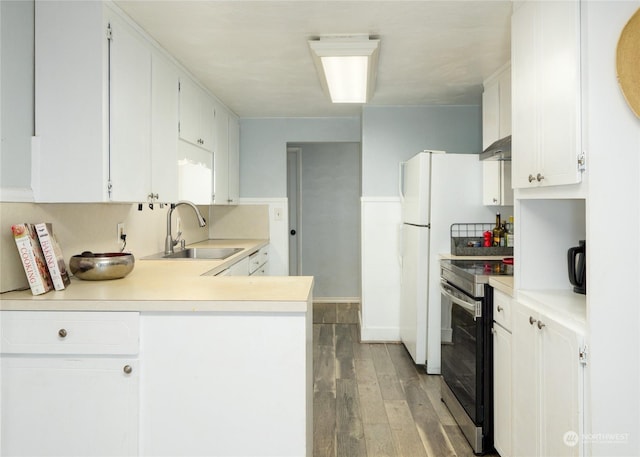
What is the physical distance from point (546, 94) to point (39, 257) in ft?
6.93

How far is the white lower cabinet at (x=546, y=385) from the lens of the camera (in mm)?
1505

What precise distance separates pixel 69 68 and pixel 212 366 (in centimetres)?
142

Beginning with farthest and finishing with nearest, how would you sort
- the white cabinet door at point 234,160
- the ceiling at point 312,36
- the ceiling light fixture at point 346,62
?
the white cabinet door at point 234,160 < the ceiling light fixture at point 346,62 < the ceiling at point 312,36

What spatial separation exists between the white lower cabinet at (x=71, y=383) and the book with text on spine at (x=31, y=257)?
0.47 feet

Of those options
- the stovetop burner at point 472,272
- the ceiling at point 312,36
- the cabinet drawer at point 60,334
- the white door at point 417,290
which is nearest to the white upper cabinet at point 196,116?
the ceiling at point 312,36

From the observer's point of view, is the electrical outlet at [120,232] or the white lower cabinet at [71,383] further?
the electrical outlet at [120,232]

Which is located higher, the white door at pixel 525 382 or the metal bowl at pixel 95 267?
the metal bowl at pixel 95 267

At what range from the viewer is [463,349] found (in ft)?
8.39

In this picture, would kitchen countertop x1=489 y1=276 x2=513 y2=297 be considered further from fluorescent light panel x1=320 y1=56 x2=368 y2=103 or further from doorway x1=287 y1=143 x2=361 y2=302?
→ doorway x1=287 y1=143 x2=361 y2=302

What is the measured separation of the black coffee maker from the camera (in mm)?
1851

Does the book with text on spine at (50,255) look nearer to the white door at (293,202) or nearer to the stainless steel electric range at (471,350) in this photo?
the stainless steel electric range at (471,350)

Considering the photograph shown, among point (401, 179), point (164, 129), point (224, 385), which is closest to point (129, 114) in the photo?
point (164, 129)

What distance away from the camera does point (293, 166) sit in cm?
611

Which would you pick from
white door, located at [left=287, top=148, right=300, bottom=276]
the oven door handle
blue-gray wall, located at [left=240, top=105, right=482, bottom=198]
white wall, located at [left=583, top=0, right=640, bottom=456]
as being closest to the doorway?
white door, located at [left=287, top=148, right=300, bottom=276]
